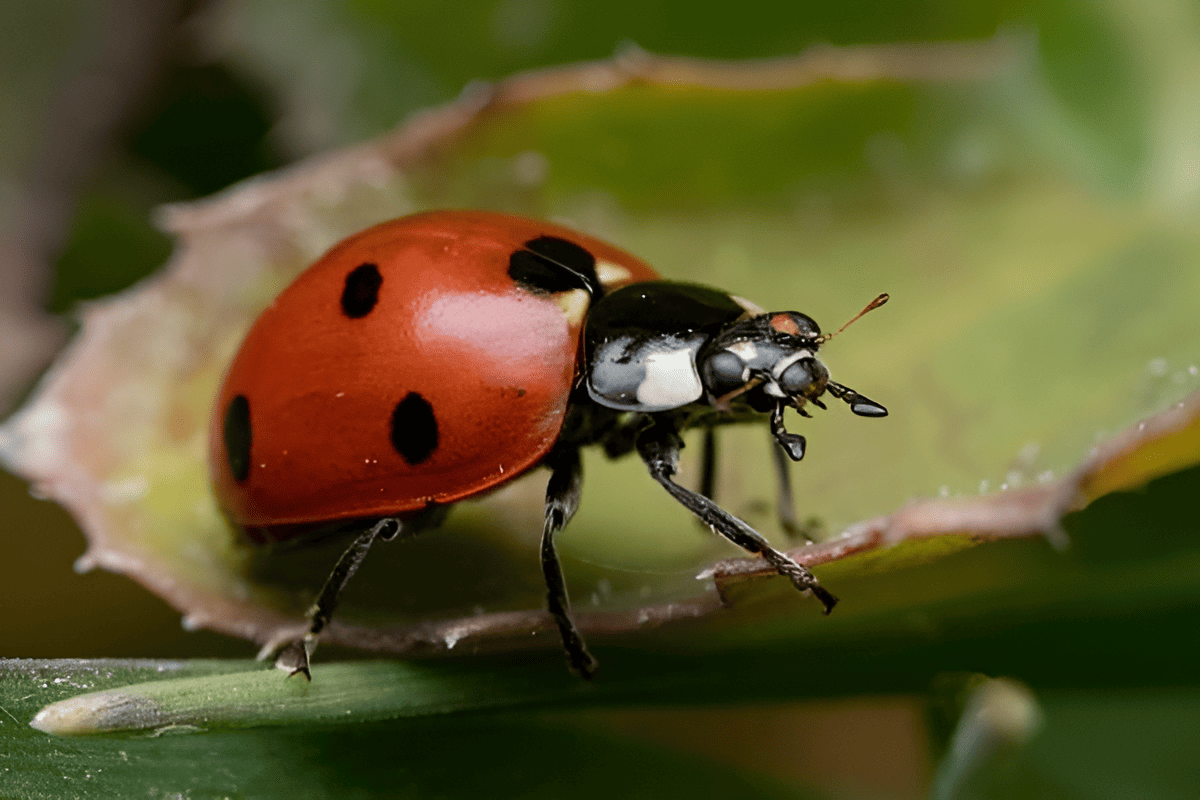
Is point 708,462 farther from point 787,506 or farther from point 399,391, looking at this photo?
point 399,391

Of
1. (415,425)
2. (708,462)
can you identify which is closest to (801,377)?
(708,462)

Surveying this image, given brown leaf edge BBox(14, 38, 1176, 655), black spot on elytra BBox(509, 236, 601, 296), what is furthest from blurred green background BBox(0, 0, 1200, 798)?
black spot on elytra BBox(509, 236, 601, 296)

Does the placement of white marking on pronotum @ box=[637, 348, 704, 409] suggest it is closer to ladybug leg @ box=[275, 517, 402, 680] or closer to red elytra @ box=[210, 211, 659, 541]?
red elytra @ box=[210, 211, 659, 541]

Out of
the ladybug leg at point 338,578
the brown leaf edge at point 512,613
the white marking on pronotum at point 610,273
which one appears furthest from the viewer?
the white marking on pronotum at point 610,273

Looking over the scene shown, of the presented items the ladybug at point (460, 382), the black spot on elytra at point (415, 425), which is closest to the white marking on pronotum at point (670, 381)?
the ladybug at point (460, 382)

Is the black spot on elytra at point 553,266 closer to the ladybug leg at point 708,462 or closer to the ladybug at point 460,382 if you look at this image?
the ladybug at point 460,382
